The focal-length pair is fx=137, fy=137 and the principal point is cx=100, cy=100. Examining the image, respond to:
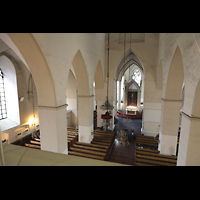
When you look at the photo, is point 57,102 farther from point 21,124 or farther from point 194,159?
point 21,124

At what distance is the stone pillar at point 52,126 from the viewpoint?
516 centimetres

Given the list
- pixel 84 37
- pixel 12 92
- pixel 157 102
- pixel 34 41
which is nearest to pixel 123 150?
pixel 157 102

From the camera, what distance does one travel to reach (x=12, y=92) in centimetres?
1073

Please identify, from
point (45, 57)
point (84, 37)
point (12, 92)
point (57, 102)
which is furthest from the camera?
point (12, 92)

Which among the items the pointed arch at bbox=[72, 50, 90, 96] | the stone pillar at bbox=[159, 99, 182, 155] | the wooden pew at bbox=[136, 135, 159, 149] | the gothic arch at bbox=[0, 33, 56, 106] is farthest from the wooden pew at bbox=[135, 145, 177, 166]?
the gothic arch at bbox=[0, 33, 56, 106]

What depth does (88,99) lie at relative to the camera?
9.00 meters

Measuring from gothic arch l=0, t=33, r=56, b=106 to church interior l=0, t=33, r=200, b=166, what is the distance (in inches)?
1.0

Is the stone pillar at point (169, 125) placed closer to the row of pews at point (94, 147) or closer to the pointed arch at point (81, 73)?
the row of pews at point (94, 147)

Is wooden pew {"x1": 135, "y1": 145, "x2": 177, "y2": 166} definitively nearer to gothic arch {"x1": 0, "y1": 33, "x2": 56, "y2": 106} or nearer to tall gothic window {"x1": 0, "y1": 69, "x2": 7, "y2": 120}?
gothic arch {"x1": 0, "y1": 33, "x2": 56, "y2": 106}

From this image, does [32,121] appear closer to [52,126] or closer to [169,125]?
[52,126]

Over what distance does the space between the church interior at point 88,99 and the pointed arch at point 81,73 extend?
6cm

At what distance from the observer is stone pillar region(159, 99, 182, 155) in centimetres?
781
